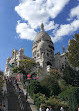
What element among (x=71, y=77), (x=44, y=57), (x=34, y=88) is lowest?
(x=34, y=88)

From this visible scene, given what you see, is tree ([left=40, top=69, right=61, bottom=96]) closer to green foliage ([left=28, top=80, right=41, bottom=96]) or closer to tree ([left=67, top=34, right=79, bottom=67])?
green foliage ([left=28, top=80, right=41, bottom=96])

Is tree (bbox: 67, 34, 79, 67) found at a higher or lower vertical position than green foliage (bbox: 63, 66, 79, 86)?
higher

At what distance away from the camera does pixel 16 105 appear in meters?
19.1

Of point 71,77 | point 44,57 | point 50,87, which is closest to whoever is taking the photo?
point 50,87

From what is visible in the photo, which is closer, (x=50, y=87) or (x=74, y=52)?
(x=50, y=87)

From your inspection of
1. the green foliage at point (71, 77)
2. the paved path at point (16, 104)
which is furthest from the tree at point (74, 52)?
the paved path at point (16, 104)

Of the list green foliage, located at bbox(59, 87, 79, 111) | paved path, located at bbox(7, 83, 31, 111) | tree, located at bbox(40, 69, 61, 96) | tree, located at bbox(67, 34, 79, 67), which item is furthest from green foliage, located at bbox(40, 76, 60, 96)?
paved path, located at bbox(7, 83, 31, 111)

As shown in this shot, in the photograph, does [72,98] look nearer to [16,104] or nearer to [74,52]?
[16,104]

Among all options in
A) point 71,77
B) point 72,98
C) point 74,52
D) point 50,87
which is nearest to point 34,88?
point 50,87

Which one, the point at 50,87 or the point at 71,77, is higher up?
the point at 71,77

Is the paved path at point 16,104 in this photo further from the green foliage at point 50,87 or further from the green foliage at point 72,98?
the green foliage at point 50,87

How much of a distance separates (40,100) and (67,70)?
647 inches

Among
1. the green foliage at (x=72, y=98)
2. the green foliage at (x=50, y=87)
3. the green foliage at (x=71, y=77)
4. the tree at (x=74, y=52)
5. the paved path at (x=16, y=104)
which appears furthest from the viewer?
the green foliage at (x=71, y=77)

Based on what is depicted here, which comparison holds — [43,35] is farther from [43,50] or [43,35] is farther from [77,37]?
[77,37]
